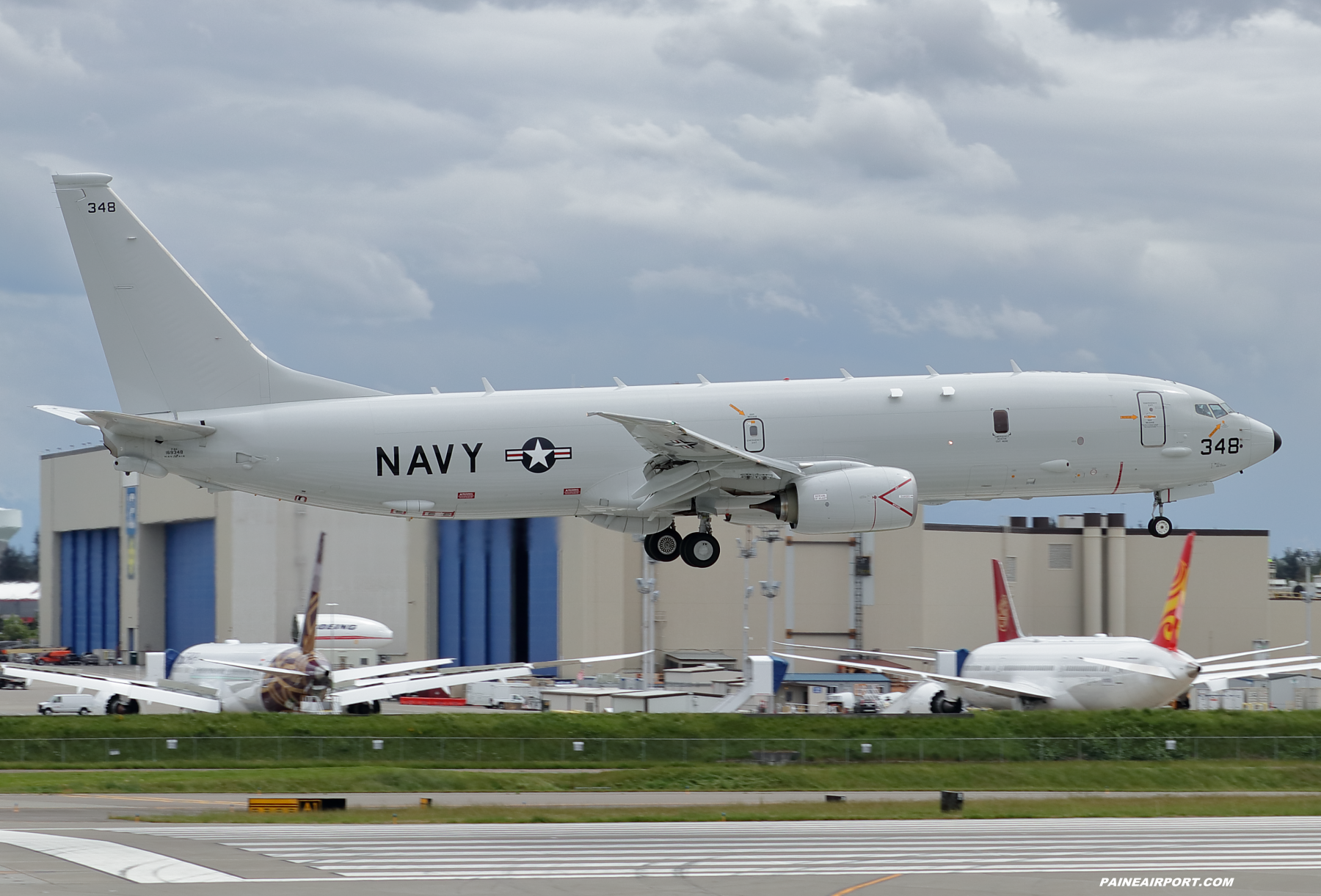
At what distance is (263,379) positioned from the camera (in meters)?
39.8

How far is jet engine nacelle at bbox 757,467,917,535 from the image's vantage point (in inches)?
1479

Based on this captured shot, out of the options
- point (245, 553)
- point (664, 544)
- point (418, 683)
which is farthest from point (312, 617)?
point (245, 553)

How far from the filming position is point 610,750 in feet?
189

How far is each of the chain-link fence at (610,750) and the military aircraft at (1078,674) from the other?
3393mm

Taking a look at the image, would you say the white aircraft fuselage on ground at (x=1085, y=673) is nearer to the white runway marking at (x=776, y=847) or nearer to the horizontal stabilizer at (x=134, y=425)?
the white runway marking at (x=776, y=847)

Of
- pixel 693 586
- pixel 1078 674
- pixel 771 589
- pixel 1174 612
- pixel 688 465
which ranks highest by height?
pixel 688 465

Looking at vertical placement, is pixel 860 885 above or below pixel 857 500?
below

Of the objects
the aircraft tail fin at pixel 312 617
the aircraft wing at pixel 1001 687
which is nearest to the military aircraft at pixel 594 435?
the aircraft wing at pixel 1001 687

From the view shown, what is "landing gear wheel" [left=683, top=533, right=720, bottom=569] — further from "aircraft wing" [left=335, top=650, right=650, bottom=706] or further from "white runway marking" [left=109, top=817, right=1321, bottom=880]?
"aircraft wing" [left=335, top=650, right=650, bottom=706]

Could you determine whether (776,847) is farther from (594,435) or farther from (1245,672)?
(1245,672)

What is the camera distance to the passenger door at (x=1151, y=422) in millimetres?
39844

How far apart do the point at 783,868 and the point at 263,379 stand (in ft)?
63.6

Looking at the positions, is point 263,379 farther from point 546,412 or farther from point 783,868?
point 783,868

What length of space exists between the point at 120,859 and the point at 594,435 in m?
15.5
